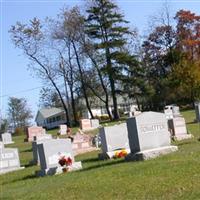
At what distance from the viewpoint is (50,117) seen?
11300cm

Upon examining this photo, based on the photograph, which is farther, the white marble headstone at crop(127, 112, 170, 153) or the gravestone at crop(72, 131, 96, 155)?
the gravestone at crop(72, 131, 96, 155)

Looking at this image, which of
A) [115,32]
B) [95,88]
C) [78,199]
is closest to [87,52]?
[115,32]

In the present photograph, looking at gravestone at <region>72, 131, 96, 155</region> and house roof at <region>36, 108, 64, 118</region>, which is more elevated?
house roof at <region>36, 108, 64, 118</region>

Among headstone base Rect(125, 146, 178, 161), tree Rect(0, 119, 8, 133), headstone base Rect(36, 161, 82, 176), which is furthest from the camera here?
tree Rect(0, 119, 8, 133)

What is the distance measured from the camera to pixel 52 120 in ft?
371

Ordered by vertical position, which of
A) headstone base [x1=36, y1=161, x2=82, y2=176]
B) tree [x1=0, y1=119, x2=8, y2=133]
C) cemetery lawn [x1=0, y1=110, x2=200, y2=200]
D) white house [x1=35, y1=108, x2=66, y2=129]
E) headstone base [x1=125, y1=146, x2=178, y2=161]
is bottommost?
cemetery lawn [x1=0, y1=110, x2=200, y2=200]

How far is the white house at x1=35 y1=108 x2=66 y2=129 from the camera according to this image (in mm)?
109294

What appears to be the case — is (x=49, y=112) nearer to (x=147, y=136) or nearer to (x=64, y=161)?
(x=64, y=161)

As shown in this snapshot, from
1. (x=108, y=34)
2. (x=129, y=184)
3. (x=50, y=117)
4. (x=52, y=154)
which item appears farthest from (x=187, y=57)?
(x=50, y=117)

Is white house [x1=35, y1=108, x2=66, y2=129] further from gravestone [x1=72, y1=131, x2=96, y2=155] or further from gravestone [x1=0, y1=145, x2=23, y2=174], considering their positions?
gravestone [x1=0, y1=145, x2=23, y2=174]

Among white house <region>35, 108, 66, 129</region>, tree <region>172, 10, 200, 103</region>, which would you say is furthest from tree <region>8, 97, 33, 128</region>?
tree <region>172, 10, 200, 103</region>

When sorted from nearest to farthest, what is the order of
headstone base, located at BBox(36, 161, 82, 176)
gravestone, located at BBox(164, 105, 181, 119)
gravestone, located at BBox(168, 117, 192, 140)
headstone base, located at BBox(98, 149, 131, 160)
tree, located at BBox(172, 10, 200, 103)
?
1. headstone base, located at BBox(36, 161, 82, 176)
2. headstone base, located at BBox(98, 149, 131, 160)
3. gravestone, located at BBox(168, 117, 192, 140)
4. gravestone, located at BBox(164, 105, 181, 119)
5. tree, located at BBox(172, 10, 200, 103)

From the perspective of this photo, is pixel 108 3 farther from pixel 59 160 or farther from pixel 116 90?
pixel 59 160

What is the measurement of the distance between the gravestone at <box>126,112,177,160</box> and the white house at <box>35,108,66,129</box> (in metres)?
93.5
